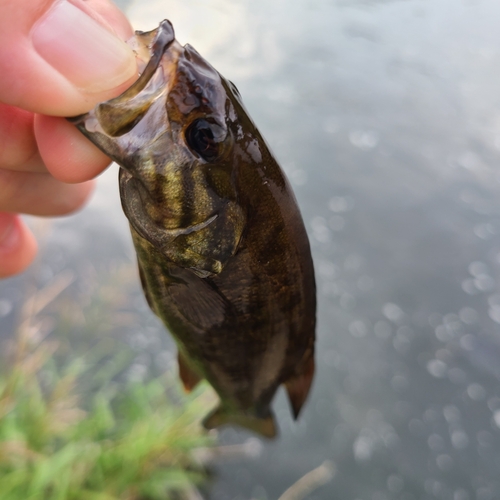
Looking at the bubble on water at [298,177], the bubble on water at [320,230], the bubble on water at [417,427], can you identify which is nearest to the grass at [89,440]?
the bubble on water at [417,427]

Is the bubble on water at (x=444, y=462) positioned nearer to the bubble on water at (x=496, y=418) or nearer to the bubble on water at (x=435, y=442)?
the bubble on water at (x=435, y=442)

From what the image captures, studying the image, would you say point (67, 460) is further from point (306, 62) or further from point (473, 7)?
point (473, 7)

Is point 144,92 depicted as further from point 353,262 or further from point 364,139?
point 364,139

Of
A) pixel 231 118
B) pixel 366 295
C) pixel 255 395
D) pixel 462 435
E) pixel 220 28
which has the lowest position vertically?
pixel 462 435

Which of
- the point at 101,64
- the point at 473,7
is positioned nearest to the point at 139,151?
the point at 101,64

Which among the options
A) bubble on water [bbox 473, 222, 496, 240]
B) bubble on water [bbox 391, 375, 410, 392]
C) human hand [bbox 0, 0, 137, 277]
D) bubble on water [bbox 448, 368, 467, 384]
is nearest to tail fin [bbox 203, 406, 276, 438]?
human hand [bbox 0, 0, 137, 277]

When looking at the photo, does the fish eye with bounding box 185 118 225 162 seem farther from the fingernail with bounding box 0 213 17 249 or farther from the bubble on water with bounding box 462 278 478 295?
the bubble on water with bounding box 462 278 478 295

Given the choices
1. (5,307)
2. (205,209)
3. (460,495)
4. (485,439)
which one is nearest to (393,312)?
(485,439)
